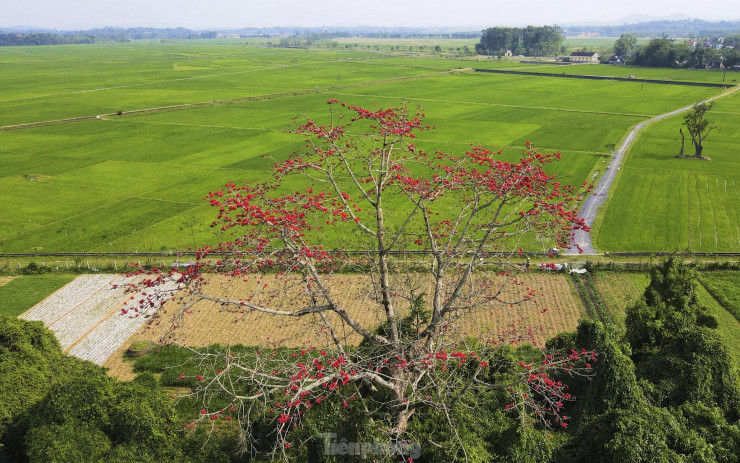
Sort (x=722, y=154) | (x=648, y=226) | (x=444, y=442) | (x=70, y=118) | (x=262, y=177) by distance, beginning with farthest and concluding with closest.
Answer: (x=70, y=118) < (x=722, y=154) < (x=262, y=177) < (x=648, y=226) < (x=444, y=442)

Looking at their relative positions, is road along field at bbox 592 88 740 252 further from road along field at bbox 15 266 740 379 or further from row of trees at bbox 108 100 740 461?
row of trees at bbox 108 100 740 461

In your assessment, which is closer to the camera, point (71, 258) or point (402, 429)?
point (402, 429)

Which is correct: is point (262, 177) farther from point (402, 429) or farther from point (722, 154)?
point (722, 154)

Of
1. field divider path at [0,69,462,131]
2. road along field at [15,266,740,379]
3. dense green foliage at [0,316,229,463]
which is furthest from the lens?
field divider path at [0,69,462,131]

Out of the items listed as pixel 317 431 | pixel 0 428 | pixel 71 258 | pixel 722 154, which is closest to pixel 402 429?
pixel 317 431

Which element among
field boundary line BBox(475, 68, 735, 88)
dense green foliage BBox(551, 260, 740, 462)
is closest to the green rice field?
field boundary line BBox(475, 68, 735, 88)

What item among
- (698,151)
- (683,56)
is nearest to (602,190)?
(698,151)

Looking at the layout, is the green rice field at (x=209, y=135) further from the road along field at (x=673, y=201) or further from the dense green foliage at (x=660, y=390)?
the dense green foliage at (x=660, y=390)
